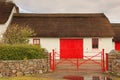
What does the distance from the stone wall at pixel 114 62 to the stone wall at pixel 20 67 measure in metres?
4.87

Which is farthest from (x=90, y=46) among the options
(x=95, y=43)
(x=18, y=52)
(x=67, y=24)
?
(x=18, y=52)

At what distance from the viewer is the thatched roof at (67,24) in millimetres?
35625

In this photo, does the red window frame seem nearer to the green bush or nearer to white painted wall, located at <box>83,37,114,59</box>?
white painted wall, located at <box>83,37,114,59</box>

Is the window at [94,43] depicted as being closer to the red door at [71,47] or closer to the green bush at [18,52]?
the red door at [71,47]

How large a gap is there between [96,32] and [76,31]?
2275mm

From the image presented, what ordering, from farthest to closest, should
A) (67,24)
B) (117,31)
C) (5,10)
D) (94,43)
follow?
(117,31) < (67,24) < (5,10) < (94,43)

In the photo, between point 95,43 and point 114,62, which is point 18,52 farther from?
point 95,43

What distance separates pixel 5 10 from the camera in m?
37.6

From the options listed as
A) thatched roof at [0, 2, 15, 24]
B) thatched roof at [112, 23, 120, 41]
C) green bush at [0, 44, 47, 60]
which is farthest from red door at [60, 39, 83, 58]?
green bush at [0, 44, 47, 60]

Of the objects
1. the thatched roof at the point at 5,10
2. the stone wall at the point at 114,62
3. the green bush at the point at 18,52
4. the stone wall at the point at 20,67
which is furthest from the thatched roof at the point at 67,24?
the stone wall at the point at 20,67

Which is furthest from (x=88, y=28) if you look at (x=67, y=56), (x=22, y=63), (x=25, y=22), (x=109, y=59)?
(x=22, y=63)

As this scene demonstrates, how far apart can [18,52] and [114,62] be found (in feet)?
21.2

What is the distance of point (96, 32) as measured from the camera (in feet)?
118

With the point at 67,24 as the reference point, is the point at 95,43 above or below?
below
